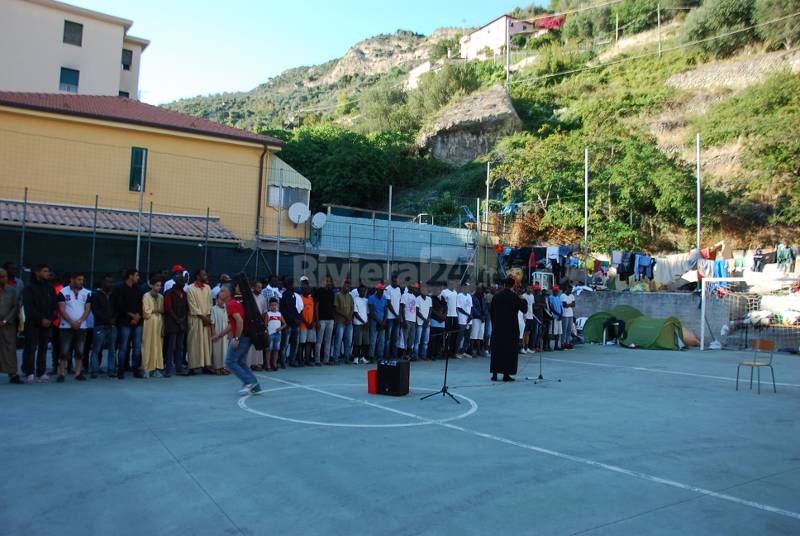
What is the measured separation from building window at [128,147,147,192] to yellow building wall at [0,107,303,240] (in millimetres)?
162

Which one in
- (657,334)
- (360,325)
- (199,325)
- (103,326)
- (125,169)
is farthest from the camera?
(125,169)

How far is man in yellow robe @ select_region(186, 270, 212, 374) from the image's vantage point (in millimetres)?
12125

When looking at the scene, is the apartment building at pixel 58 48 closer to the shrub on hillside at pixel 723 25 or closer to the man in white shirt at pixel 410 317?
the man in white shirt at pixel 410 317

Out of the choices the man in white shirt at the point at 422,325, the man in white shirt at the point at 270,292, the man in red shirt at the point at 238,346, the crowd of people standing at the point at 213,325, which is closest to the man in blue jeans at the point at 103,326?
the crowd of people standing at the point at 213,325

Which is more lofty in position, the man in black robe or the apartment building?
the apartment building

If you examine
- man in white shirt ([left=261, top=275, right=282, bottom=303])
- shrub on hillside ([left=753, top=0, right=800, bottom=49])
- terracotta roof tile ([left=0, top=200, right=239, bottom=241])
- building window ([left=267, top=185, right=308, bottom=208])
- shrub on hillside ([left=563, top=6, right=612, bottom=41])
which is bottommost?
man in white shirt ([left=261, top=275, right=282, bottom=303])

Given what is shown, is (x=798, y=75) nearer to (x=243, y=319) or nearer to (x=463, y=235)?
(x=463, y=235)

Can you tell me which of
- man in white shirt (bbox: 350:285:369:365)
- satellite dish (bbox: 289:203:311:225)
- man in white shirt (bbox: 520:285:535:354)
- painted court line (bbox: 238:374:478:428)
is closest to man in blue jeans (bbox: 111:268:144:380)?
painted court line (bbox: 238:374:478:428)

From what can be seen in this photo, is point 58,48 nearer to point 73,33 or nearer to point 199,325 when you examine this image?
point 73,33

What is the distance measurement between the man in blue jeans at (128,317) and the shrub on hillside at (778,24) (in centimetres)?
5544

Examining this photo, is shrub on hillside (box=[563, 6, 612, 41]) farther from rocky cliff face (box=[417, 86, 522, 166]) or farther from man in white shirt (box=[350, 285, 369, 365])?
man in white shirt (box=[350, 285, 369, 365])

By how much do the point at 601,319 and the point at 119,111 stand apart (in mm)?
20276

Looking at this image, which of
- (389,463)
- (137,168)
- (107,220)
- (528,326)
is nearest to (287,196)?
(137,168)

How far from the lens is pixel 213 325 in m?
12.5
